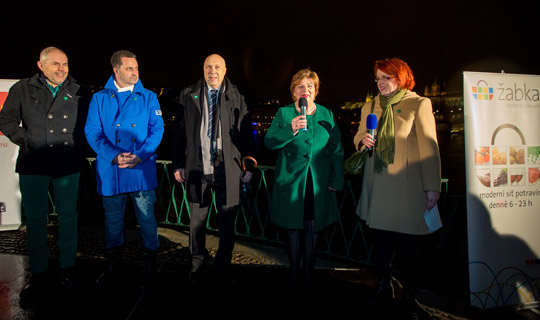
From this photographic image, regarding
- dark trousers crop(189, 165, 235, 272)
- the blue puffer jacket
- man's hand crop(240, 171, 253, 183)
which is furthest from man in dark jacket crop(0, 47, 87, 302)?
man's hand crop(240, 171, 253, 183)

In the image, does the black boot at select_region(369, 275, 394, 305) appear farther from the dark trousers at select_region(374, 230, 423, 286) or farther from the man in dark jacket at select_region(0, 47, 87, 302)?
the man in dark jacket at select_region(0, 47, 87, 302)

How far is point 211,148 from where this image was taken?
3422 millimetres

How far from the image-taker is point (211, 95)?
348 centimetres

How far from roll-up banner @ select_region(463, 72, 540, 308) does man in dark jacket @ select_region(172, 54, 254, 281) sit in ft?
7.55

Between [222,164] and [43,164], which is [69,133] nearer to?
[43,164]

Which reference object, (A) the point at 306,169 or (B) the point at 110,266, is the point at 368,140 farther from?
(B) the point at 110,266

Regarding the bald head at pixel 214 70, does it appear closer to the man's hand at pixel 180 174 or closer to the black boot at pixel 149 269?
the man's hand at pixel 180 174

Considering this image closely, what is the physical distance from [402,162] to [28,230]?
3.83 metres

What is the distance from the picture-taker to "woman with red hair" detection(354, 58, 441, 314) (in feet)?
9.78

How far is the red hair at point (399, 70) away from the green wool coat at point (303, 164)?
676 millimetres

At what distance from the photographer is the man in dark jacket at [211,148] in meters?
3.38

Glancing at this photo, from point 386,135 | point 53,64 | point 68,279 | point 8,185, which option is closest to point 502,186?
point 386,135

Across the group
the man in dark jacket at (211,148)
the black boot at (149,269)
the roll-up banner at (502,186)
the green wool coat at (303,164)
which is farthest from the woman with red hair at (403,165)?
the black boot at (149,269)

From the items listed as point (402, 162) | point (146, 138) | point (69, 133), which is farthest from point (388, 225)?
point (69, 133)
